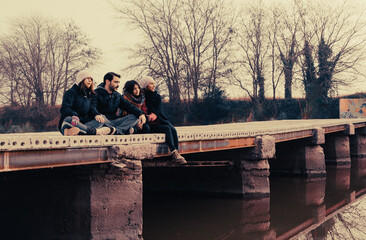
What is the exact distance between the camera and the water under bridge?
668cm

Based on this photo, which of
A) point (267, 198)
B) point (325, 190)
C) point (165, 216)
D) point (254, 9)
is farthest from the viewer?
point (254, 9)

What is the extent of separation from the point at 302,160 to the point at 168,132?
432 inches

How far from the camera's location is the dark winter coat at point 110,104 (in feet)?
27.7

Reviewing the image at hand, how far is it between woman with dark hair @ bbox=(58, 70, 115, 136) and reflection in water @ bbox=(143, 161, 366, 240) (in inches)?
140

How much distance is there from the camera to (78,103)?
780 centimetres

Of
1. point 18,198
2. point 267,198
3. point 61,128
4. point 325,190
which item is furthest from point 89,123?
point 325,190

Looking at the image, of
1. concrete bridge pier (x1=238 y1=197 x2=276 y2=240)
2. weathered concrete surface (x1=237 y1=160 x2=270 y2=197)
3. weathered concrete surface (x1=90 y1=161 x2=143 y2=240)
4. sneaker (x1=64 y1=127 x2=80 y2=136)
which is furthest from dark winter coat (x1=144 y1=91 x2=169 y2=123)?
weathered concrete surface (x1=237 y1=160 x2=270 y2=197)

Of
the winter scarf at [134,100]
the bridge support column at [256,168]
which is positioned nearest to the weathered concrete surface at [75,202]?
the winter scarf at [134,100]

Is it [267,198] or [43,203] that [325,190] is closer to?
[267,198]

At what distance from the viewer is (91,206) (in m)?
7.58

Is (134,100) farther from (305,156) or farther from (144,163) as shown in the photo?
(305,156)

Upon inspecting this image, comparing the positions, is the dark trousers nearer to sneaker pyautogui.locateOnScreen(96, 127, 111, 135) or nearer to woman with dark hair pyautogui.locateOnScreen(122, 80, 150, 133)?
woman with dark hair pyautogui.locateOnScreen(122, 80, 150, 133)

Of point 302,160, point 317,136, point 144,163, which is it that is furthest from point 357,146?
point 144,163

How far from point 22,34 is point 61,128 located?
102 ft
